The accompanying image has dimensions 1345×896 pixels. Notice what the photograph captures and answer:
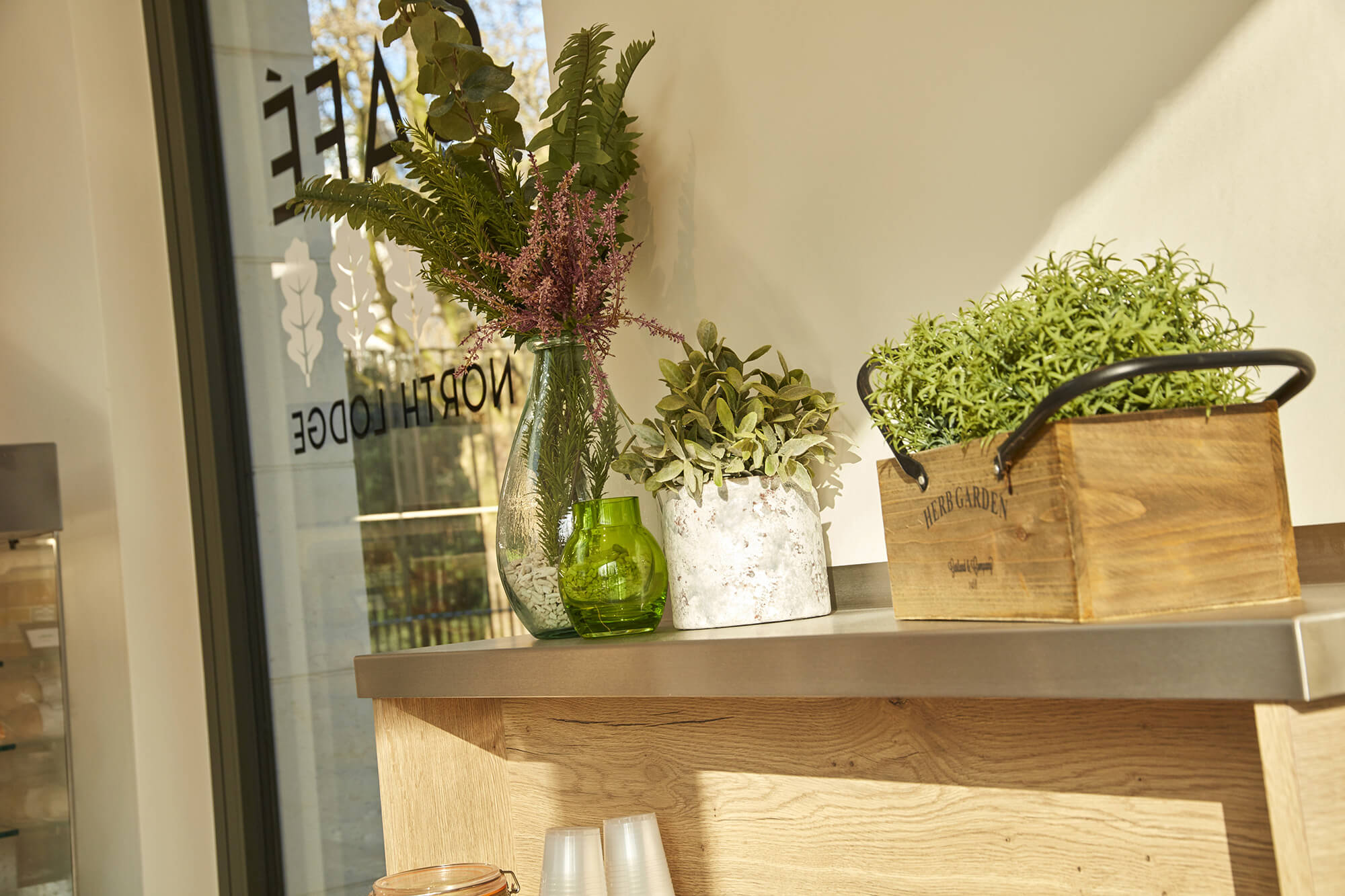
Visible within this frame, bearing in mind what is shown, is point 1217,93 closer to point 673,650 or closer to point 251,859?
point 673,650

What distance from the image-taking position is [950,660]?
26.6 inches

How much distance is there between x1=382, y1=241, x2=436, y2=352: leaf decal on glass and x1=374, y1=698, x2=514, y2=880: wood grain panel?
90cm

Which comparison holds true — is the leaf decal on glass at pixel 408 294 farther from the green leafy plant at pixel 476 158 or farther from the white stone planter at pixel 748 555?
the white stone planter at pixel 748 555

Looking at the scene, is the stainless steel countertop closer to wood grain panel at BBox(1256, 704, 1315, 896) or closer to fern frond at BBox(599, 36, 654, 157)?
wood grain panel at BBox(1256, 704, 1315, 896)

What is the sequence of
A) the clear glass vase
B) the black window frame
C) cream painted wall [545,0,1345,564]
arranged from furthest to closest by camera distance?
1. the black window frame
2. the clear glass vase
3. cream painted wall [545,0,1345,564]

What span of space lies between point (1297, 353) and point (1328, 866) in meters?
0.28

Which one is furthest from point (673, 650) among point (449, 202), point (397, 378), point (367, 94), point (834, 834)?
point (367, 94)

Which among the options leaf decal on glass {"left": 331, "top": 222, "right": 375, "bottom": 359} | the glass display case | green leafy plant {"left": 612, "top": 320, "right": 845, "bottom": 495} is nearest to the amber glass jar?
green leafy plant {"left": 612, "top": 320, "right": 845, "bottom": 495}

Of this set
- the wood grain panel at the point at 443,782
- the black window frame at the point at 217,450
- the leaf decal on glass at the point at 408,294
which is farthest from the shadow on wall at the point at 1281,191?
the black window frame at the point at 217,450

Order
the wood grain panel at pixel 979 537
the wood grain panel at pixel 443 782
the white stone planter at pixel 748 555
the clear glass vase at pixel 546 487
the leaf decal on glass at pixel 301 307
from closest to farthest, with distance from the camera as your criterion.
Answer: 1. the wood grain panel at pixel 979 537
2. the white stone planter at pixel 748 555
3. the clear glass vase at pixel 546 487
4. the wood grain panel at pixel 443 782
5. the leaf decal on glass at pixel 301 307

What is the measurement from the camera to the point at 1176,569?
2.08 ft

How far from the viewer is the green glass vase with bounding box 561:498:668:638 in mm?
1018

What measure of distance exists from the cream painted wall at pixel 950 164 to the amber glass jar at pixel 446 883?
48 centimetres

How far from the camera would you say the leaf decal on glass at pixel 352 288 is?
207 centimetres
